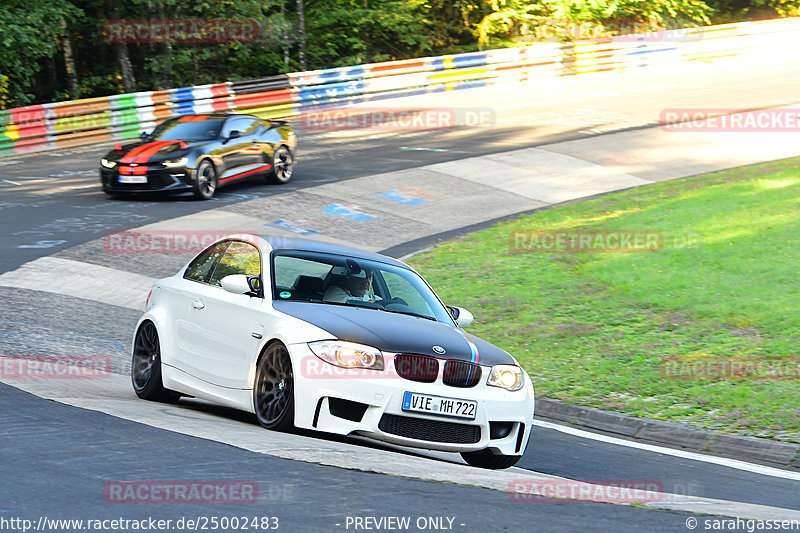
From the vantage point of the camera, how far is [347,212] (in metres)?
20.7

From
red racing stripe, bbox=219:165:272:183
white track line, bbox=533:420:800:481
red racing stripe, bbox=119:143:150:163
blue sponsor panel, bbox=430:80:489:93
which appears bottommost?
white track line, bbox=533:420:800:481

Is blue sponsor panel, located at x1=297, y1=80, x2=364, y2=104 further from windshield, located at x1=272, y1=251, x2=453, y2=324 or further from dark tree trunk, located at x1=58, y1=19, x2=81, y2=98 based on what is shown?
windshield, located at x1=272, y1=251, x2=453, y2=324

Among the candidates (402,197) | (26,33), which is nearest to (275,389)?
(402,197)

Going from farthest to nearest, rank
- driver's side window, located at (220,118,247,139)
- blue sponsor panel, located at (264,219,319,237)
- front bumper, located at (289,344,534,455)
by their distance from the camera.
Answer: driver's side window, located at (220,118,247,139), blue sponsor panel, located at (264,219,319,237), front bumper, located at (289,344,534,455)

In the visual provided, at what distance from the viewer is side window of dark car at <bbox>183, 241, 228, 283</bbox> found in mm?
8562

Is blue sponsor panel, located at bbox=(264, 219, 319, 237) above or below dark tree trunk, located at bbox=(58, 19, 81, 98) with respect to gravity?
below

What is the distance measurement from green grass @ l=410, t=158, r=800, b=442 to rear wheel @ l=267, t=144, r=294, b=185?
553cm

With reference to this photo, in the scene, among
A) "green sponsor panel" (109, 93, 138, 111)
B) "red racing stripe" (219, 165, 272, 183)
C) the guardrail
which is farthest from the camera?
"green sponsor panel" (109, 93, 138, 111)

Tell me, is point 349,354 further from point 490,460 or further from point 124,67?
point 124,67

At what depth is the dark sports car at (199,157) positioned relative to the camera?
65.5ft

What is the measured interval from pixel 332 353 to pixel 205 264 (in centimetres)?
228

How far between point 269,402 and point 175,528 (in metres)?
2.47

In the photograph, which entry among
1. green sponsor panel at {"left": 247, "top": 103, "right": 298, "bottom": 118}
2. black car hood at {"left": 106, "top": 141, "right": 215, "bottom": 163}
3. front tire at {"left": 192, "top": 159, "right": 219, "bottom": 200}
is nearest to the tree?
green sponsor panel at {"left": 247, "top": 103, "right": 298, "bottom": 118}

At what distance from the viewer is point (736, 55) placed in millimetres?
41000
